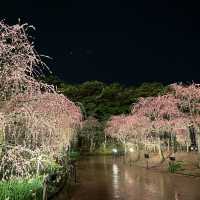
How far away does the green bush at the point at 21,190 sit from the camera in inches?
539

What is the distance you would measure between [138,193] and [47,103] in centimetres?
641

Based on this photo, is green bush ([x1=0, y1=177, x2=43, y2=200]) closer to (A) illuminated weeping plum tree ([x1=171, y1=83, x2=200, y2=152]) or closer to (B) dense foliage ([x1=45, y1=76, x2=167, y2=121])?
(A) illuminated weeping plum tree ([x1=171, y1=83, x2=200, y2=152])

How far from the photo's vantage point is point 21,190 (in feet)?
47.6

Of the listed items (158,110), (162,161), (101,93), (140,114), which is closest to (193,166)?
(162,161)

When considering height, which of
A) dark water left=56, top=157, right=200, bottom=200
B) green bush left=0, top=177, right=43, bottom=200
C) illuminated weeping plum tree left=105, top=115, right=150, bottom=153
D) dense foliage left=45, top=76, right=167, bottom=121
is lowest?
dark water left=56, top=157, right=200, bottom=200

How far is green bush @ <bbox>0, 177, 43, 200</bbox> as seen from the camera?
44.9 feet

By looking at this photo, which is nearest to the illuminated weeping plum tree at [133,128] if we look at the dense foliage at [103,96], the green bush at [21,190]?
the dense foliage at [103,96]

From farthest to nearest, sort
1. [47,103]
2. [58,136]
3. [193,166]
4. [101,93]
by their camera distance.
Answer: [101,93]
[193,166]
[58,136]
[47,103]

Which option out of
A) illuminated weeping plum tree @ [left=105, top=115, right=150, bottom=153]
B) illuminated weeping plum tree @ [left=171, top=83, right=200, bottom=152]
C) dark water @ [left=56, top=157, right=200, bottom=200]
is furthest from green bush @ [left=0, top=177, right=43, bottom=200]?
illuminated weeping plum tree @ [left=105, top=115, right=150, bottom=153]

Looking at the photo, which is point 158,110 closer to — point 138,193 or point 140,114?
point 140,114

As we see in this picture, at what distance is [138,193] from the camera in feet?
67.6

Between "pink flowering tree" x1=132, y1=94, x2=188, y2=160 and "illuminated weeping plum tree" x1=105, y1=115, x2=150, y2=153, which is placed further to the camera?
"illuminated weeping plum tree" x1=105, y1=115, x2=150, y2=153

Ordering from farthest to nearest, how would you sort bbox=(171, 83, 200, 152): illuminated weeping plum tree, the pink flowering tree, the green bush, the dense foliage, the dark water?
→ the dense foliage, the pink flowering tree, bbox=(171, 83, 200, 152): illuminated weeping plum tree, the dark water, the green bush

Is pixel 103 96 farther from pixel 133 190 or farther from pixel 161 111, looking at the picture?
pixel 133 190
